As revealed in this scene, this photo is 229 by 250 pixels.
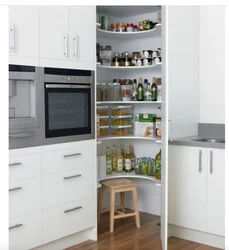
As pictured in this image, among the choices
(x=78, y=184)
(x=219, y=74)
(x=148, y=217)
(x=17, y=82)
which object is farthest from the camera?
(x=148, y=217)

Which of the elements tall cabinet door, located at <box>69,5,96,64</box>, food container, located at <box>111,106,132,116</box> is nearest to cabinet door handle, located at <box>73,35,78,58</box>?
tall cabinet door, located at <box>69,5,96,64</box>

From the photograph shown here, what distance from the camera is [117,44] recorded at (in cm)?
397

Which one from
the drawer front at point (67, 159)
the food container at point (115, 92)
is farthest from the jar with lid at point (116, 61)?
the drawer front at point (67, 159)

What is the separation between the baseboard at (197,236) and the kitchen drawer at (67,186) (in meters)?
0.74

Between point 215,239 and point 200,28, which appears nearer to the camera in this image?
point 215,239

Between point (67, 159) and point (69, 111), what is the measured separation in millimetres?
369

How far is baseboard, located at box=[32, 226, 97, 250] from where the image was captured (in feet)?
9.31

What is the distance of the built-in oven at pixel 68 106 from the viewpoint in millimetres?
2703

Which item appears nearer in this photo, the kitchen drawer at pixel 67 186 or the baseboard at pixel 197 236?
the kitchen drawer at pixel 67 186

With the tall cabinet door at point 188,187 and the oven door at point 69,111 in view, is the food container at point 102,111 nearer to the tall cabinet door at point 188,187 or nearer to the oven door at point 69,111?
the oven door at point 69,111

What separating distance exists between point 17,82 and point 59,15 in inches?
23.8

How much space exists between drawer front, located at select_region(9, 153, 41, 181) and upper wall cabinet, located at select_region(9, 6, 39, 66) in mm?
635
